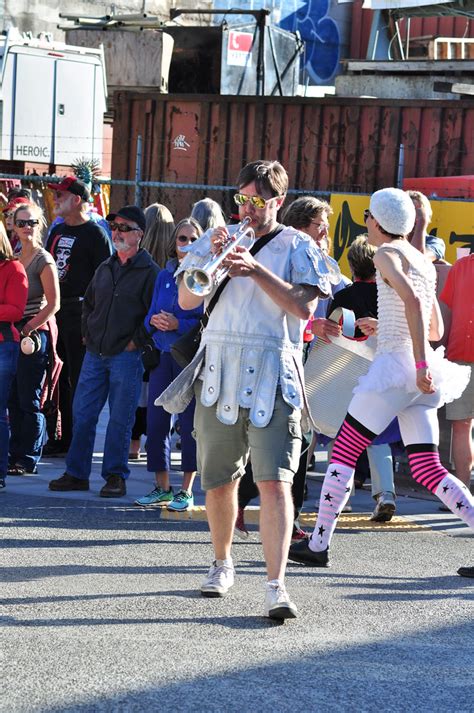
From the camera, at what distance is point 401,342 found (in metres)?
6.30

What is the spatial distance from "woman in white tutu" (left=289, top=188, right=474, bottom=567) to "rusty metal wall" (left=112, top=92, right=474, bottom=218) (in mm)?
8434

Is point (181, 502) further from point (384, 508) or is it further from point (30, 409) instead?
point (30, 409)

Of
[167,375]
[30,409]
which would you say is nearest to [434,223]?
[167,375]

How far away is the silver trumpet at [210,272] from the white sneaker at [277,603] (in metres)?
1.24

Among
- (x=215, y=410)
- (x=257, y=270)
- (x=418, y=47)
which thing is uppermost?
(x=418, y=47)

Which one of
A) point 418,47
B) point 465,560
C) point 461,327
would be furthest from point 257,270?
point 418,47

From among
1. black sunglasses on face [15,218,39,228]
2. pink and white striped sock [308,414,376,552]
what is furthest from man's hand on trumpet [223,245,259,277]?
black sunglasses on face [15,218,39,228]

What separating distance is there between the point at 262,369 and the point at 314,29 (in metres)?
33.3

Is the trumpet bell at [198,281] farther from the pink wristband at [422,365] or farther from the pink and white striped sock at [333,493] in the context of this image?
the pink and white striped sock at [333,493]

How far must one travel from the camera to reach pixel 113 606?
18.0 ft

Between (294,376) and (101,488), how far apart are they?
3.07 m

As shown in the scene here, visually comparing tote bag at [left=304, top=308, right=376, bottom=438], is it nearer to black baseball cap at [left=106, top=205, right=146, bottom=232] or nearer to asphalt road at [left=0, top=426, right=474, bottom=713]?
asphalt road at [left=0, top=426, right=474, bottom=713]

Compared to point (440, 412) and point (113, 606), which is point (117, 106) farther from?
point (113, 606)

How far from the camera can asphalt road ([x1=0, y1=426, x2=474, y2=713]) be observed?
14.3 ft
